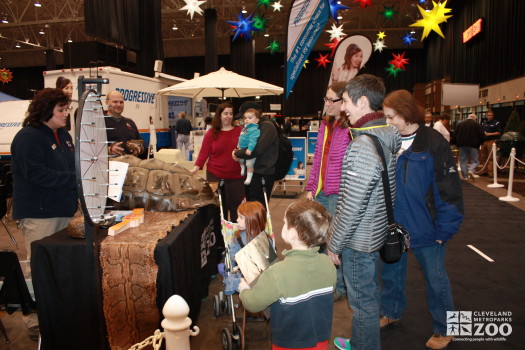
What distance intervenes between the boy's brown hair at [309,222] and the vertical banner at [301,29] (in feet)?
11.2

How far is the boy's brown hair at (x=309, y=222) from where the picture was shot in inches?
74.5

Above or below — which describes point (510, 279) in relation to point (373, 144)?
below

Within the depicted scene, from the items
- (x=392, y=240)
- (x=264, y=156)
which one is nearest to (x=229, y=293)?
(x=392, y=240)

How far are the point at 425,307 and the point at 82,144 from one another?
3094 mm

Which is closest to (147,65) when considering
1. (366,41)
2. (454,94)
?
(366,41)

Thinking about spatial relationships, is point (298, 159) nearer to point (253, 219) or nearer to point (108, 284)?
point (253, 219)

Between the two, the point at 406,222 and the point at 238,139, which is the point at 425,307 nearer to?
the point at 406,222

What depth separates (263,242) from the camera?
2424mm

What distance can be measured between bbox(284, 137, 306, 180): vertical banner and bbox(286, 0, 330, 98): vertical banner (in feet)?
12.9

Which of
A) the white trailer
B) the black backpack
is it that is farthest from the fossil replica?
the white trailer

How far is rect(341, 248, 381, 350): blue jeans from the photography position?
2.40 metres

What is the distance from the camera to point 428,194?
2.71 m

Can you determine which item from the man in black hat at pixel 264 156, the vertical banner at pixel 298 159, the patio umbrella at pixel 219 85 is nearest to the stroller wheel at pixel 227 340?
the man in black hat at pixel 264 156

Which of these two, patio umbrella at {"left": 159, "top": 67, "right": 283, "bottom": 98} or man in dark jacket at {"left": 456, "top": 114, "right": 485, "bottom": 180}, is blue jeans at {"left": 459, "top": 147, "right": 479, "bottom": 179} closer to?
man in dark jacket at {"left": 456, "top": 114, "right": 485, "bottom": 180}
